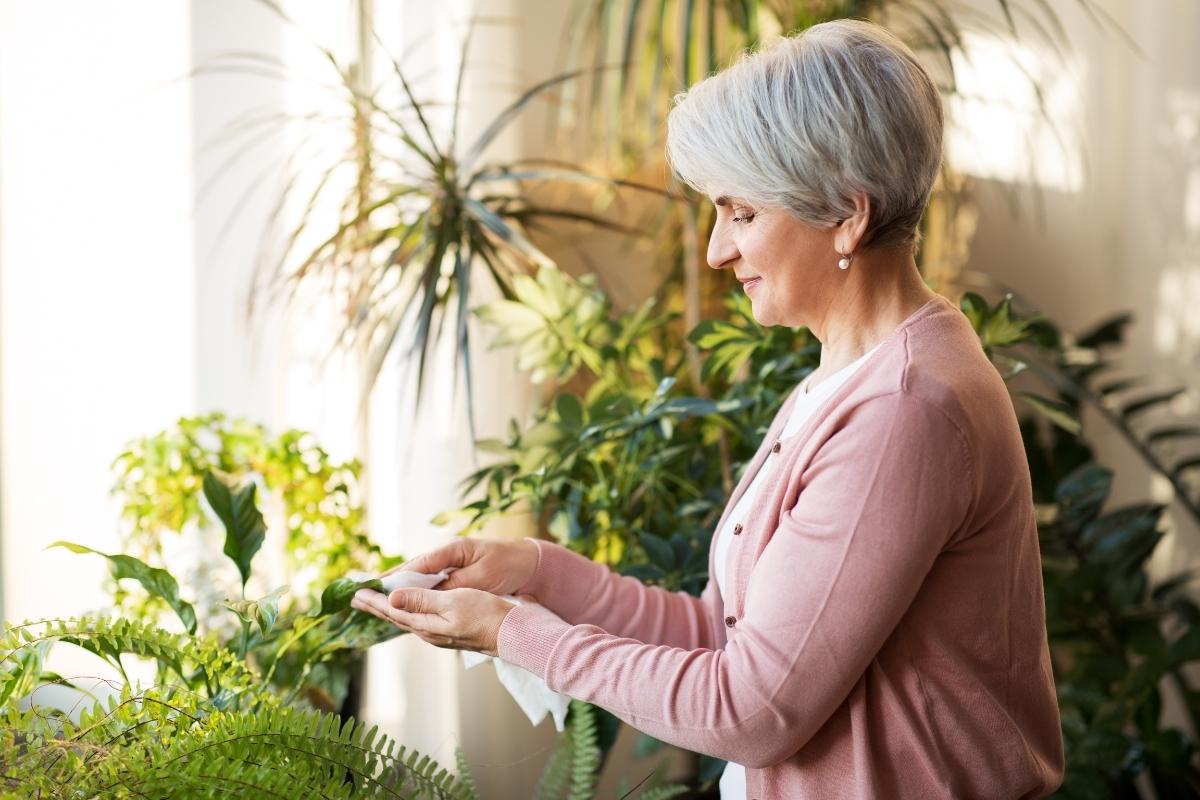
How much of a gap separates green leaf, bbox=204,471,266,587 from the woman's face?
63 centimetres

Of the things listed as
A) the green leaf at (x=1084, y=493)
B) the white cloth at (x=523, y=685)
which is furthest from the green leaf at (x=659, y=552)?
the green leaf at (x=1084, y=493)

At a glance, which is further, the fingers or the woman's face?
the fingers

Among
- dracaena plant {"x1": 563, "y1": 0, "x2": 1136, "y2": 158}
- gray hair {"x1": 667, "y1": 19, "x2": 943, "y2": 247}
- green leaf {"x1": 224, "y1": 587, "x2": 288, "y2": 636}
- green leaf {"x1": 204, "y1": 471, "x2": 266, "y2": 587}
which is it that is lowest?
green leaf {"x1": 224, "y1": 587, "x2": 288, "y2": 636}

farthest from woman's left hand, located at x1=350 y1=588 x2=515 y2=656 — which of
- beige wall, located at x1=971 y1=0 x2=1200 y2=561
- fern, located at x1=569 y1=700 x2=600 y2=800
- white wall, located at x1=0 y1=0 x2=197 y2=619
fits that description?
beige wall, located at x1=971 y1=0 x2=1200 y2=561

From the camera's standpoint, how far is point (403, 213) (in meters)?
2.07

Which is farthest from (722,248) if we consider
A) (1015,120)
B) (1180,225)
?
(1015,120)

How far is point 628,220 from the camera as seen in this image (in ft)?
9.62

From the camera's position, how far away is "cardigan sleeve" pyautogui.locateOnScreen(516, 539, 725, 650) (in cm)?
145

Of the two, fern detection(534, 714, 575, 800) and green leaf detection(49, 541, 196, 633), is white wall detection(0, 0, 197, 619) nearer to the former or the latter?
green leaf detection(49, 541, 196, 633)

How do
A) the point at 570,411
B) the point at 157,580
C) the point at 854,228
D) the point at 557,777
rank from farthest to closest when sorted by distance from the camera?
1. the point at 570,411
2. the point at 557,777
3. the point at 157,580
4. the point at 854,228

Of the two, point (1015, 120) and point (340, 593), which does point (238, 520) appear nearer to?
point (340, 593)

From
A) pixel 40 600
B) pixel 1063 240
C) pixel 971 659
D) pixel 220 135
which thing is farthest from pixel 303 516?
pixel 1063 240

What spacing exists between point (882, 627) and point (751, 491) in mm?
293

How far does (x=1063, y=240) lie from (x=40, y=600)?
289 centimetres
